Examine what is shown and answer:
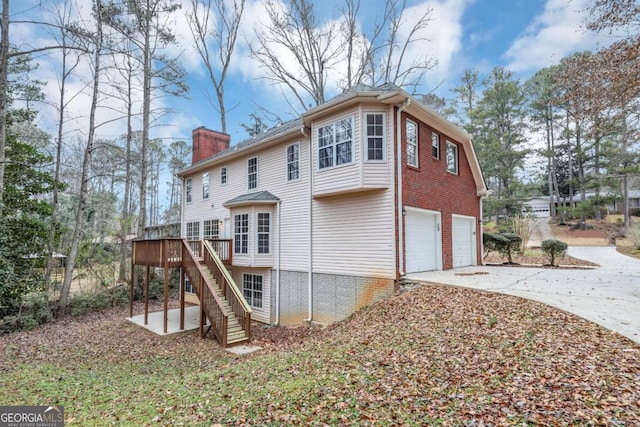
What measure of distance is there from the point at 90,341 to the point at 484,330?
10.9m

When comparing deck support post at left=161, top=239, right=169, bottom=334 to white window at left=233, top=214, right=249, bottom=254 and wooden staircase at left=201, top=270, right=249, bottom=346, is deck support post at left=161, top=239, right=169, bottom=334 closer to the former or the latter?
wooden staircase at left=201, top=270, right=249, bottom=346

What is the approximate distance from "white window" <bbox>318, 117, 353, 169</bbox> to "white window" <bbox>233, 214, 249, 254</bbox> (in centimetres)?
435

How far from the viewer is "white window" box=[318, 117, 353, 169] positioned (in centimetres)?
970

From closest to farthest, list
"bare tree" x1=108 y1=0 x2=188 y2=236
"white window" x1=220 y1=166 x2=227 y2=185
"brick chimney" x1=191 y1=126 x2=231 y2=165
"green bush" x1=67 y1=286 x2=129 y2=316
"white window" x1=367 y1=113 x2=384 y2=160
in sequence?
"white window" x1=367 y1=113 x2=384 y2=160, "green bush" x1=67 y1=286 x2=129 y2=316, "white window" x1=220 y1=166 x2=227 y2=185, "bare tree" x1=108 y1=0 x2=188 y2=236, "brick chimney" x1=191 y1=126 x2=231 y2=165

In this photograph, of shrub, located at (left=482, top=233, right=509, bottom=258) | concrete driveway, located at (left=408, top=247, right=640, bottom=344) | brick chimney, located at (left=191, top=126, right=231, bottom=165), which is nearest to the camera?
concrete driveway, located at (left=408, top=247, right=640, bottom=344)

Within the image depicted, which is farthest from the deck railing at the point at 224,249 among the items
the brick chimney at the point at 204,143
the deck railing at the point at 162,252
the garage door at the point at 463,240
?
the garage door at the point at 463,240

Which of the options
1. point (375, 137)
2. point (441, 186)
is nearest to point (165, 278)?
point (375, 137)

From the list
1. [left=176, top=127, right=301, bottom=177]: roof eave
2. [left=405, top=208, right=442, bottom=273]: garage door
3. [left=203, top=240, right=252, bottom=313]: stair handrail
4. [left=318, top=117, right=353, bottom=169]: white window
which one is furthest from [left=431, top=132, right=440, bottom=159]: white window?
[left=203, top=240, right=252, bottom=313]: stair handrail

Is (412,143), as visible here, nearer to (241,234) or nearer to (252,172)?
(252,172)

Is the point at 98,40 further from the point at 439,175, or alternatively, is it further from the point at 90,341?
the point at 439,175

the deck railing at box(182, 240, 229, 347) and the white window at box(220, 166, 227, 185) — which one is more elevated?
the white window at box(220, 166, 227, 185)

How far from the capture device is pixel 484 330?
5.53 meters

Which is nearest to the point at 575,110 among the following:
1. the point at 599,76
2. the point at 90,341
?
the point at 599,76

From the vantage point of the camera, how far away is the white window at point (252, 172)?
13664 mm
